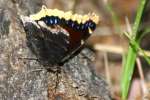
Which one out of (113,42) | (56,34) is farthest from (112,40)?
Answer: (56,34)

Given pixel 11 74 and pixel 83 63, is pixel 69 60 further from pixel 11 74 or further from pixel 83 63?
pixel 11 74

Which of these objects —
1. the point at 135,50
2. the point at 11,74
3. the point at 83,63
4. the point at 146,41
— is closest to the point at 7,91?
the point at 11,74

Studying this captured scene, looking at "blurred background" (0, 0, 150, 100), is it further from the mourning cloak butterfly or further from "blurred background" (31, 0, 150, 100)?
the mourning cloak butterfly

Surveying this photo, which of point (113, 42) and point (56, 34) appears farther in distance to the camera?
point (113, 42)

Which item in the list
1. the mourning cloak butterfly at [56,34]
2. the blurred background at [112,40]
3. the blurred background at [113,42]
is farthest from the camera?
the blurred background at [112,40]

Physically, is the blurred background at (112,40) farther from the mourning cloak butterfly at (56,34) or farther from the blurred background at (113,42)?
the mourning cloak butterfly at (56,34)

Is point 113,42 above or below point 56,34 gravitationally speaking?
→ above

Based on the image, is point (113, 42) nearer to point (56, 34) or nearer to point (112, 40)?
point (112, 40)

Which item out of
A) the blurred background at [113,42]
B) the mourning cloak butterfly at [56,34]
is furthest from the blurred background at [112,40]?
the mourning cloak butterfly at [56,34]
